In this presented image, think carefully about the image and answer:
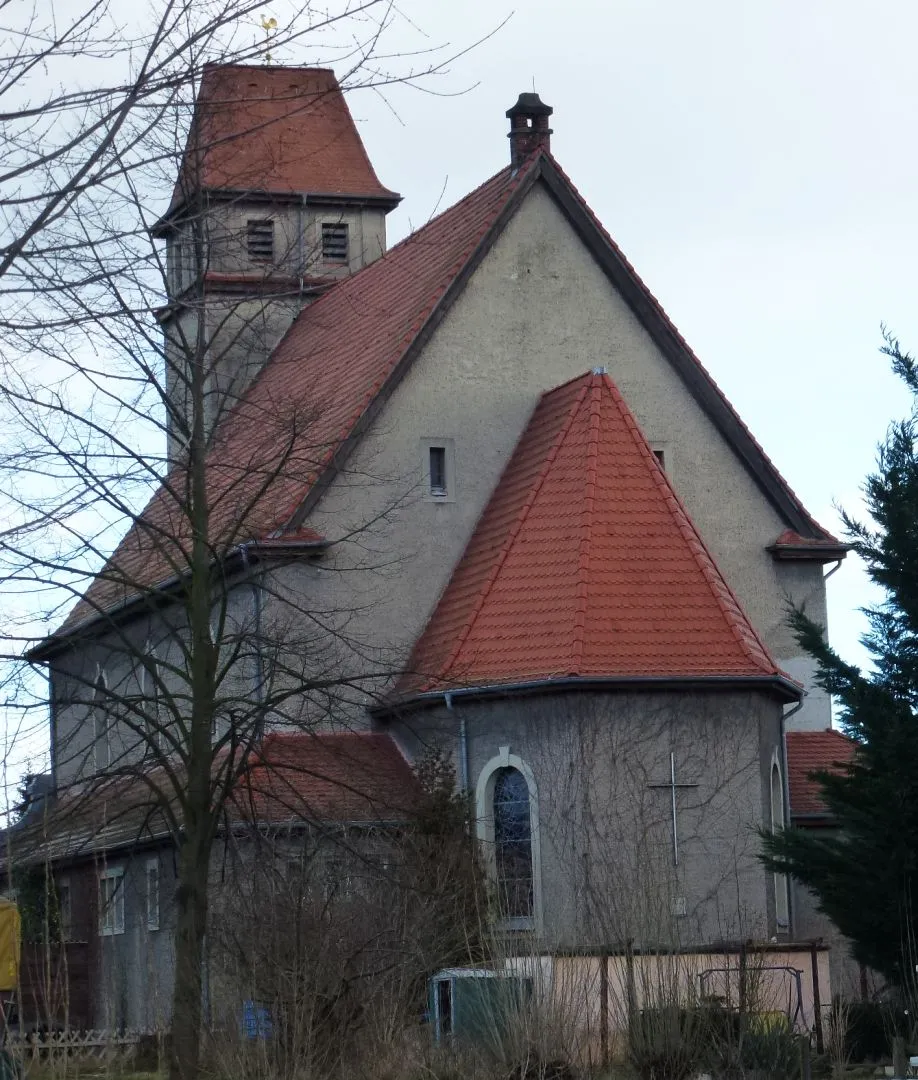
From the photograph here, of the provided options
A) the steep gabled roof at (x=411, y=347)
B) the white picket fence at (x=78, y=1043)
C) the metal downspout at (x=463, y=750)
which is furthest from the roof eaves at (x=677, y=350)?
the white picket fence at (x=78, y=1043)

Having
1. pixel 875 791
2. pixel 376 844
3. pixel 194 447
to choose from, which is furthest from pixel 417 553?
pixel 194 447

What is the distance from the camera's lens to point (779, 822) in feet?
86.5

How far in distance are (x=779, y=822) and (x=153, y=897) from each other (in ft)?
28.9

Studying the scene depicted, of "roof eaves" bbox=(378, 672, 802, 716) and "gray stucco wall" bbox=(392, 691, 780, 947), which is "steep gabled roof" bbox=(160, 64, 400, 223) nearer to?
"roof eaves" bbox=(378, 672, 802, 716)

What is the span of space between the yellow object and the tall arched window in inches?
310

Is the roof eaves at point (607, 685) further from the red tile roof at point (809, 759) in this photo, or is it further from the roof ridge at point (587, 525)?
the red tile roof at point (809, 759)

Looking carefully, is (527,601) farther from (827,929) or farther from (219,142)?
(219,142)

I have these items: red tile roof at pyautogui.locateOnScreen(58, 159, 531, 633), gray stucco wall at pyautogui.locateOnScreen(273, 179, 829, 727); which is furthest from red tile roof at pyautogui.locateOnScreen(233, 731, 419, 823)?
red tile roof at pyautogui.locateOnScreen(58, 159, 531, 633)

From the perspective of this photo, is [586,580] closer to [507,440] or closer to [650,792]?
[650,792]

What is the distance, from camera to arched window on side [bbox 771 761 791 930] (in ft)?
85.3

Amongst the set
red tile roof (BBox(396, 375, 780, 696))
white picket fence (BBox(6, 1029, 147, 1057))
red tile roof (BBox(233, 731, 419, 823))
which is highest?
red tile roof (BBox(396, 375, 780, 696))

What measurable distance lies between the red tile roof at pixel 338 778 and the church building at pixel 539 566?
12 centimetres

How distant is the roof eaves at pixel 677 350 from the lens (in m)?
29.2

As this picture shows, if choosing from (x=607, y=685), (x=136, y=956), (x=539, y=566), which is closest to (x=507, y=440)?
(x=539, y=566)
